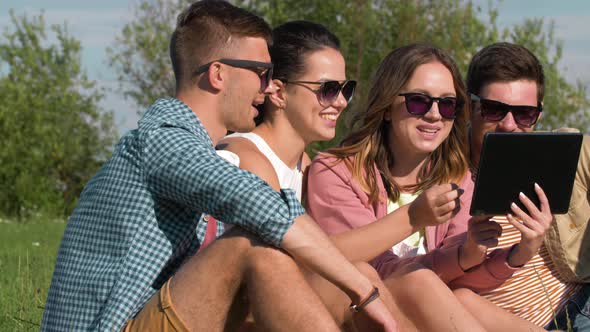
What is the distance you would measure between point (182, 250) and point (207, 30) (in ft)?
3.68

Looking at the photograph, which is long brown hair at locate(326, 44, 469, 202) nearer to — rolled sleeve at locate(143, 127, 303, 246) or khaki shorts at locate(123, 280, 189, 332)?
rolled sleeve at locate(143, 127, 303, 246)

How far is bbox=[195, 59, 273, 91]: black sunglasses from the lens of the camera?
160 inches

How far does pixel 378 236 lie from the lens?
3979 mm

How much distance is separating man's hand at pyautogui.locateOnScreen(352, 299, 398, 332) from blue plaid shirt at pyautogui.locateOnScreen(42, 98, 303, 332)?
1.47ft

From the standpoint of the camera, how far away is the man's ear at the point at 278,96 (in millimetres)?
4730

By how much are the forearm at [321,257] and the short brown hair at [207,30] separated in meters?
1.12

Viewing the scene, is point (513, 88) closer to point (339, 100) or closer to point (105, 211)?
point (339, 100)

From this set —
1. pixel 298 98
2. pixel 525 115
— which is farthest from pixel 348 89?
pixel 525 115

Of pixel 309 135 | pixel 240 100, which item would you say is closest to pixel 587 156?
pixel 309 135

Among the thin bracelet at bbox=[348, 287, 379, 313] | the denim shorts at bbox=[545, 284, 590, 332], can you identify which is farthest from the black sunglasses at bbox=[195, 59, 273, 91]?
the denim shorts at bbox=[545, 284, 590, 332]

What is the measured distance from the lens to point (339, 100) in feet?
15.7

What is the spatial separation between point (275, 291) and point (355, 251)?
0.86 meters

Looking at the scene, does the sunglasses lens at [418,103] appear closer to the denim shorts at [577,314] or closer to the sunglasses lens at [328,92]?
the sunglasses lens at [328,92]

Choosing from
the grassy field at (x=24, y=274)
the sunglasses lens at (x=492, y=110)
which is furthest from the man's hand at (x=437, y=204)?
the grassy field at (x=24, y=274)
